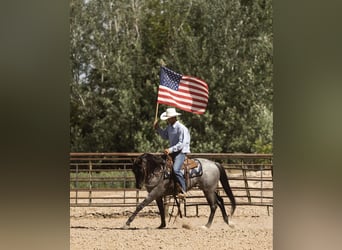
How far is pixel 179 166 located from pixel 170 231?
3.71 feet

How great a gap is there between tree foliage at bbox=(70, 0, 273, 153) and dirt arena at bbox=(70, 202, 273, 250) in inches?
127

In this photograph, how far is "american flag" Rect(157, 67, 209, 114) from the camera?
364 inches

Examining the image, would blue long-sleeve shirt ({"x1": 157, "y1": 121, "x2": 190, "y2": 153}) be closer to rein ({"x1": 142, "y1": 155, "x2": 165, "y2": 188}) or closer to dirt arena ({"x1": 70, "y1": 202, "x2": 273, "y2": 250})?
rein ({"x1": 142, "y1": 155, "x2": 165, "y2": 188})

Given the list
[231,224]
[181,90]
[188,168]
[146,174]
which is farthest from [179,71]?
[146,174]

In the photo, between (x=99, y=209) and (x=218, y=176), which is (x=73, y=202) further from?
(x=218, y=176)

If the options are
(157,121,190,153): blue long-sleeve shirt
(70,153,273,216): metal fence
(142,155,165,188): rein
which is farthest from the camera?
(70,153,273,216): metal fence

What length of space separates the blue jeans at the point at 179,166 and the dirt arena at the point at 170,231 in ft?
2.63

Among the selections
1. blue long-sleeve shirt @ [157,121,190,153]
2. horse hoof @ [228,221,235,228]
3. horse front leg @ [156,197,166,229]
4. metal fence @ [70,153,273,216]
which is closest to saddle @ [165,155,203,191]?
blue long-sleeve shirt @ [157,121,190,153]

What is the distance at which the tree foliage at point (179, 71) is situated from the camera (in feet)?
45.7

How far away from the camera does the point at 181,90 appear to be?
370 inches

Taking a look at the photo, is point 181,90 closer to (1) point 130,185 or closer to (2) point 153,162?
(2) point 153,162
